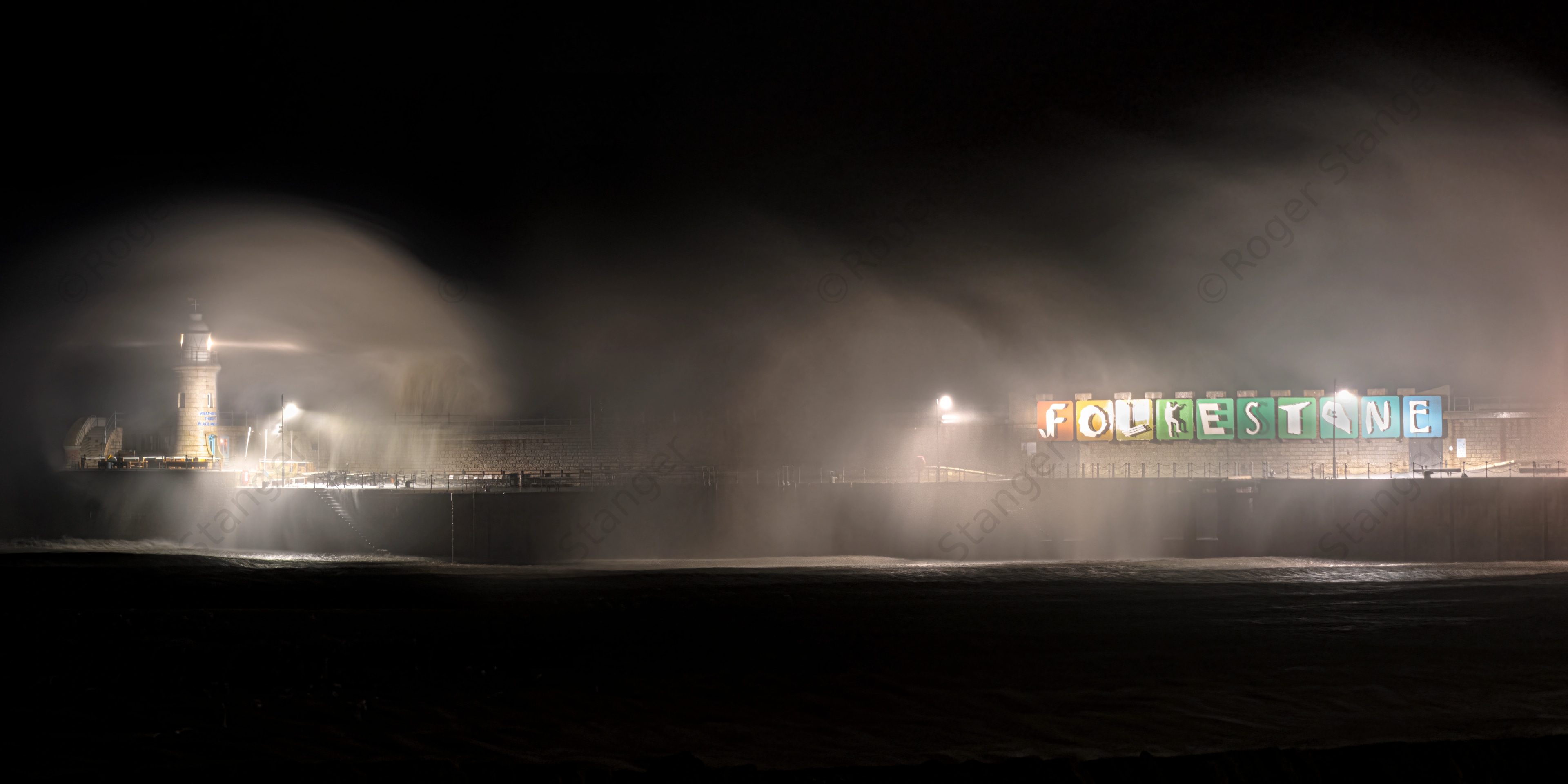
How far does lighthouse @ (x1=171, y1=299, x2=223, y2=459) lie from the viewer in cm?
5209

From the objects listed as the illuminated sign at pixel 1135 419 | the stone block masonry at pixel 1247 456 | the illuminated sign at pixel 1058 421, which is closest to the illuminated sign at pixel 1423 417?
the stone block masonry at pixel 1247 456

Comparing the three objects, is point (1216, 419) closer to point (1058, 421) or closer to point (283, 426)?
point (1058, 421)

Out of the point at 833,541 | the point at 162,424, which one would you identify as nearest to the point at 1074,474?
the point at 833,541

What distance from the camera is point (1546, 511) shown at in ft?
105

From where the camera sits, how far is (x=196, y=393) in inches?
2062

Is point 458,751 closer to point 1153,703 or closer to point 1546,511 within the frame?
point 1153,703

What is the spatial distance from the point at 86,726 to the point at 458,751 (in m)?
4.99

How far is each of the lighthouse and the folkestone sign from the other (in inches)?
1719

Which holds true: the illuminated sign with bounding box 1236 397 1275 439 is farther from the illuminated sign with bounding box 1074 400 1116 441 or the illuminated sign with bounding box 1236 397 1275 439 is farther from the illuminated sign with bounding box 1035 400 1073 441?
the illuminated sign with bounding box 1035 400 1073 441

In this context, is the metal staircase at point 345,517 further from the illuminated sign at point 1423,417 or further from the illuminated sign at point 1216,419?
the illuminated sign at point 1423,417

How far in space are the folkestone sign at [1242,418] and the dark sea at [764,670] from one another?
14.3 meters

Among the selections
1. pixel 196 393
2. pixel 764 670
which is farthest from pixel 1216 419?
pixel 196 393

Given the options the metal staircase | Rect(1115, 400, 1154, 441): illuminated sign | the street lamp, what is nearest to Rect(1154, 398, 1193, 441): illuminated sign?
Rect(1115, 400, 1154, 441): illuminated sign

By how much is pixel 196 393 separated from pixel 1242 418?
170ft
